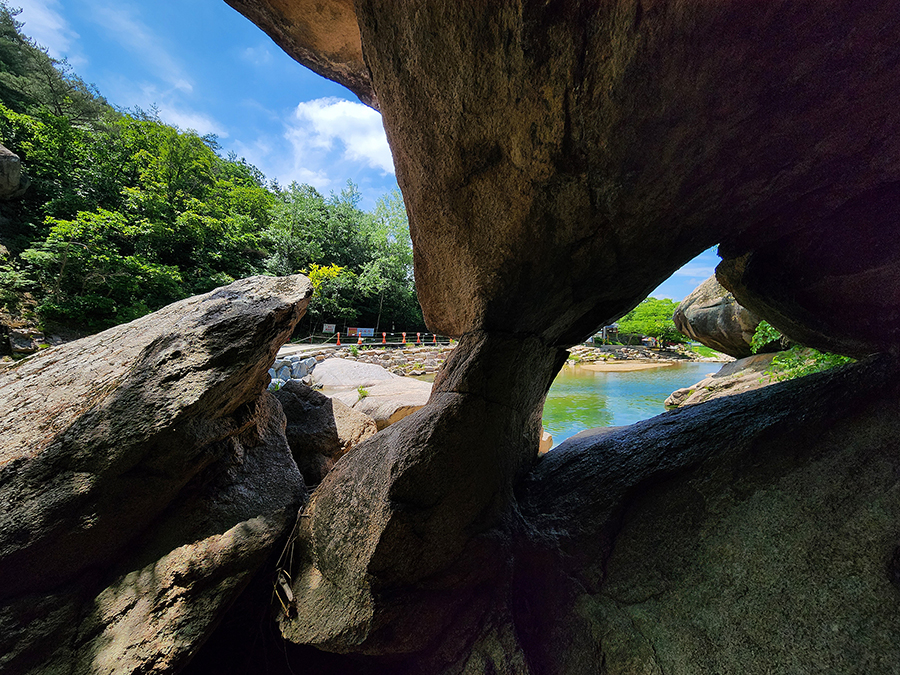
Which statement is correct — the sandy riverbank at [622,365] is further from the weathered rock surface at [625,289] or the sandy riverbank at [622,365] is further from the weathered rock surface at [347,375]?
the weathered rock surface at [625,289]

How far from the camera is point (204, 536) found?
2.19m

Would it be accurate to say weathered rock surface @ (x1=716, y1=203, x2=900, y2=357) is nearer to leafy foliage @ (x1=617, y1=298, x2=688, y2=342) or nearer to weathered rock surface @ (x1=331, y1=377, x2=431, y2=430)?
weathered rock surface @ (x1=331, y1=377, x2=431, y2=430)

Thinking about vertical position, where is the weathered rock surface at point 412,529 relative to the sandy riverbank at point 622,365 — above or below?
above

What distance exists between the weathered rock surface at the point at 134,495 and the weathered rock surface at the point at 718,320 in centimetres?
1137

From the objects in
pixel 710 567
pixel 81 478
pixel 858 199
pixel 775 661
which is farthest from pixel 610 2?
pixel 81 478

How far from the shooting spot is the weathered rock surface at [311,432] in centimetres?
363

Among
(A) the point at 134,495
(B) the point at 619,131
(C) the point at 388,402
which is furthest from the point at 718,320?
(A) the point at 134,495

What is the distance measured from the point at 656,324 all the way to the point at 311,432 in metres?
35.5

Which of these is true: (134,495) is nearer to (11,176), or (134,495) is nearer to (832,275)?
(832,275)

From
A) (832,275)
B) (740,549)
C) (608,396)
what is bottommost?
(608,396)

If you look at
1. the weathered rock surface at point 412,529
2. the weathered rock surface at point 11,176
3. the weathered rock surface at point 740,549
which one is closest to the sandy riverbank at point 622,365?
the weathered rock surface at point 740,549

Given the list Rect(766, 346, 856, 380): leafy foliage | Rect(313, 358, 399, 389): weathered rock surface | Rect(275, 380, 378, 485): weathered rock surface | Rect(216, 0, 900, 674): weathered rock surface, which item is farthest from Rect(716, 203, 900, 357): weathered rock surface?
Rect(313, 358, 399, 389): weathered rock surface

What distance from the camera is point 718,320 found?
951 cm

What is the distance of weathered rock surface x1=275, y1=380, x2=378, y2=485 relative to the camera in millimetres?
3626
